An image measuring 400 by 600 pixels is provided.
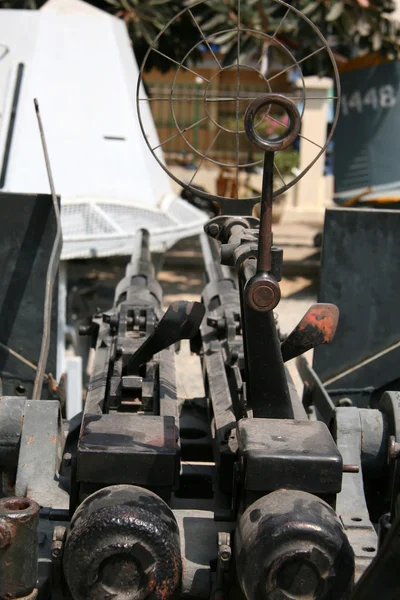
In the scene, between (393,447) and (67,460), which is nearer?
(393,447)

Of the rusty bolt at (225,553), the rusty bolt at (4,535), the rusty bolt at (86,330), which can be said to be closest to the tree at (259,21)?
the rusty bolt at (86,330)

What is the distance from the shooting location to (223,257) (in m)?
2.65

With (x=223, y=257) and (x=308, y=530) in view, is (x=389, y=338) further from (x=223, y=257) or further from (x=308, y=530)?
(x=308, y=530)

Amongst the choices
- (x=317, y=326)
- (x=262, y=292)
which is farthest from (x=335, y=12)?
(x=262, y=292)

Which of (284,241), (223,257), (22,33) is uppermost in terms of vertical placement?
(22,33)

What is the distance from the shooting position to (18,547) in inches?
84.0

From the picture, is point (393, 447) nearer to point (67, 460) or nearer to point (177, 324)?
point (177, 324)

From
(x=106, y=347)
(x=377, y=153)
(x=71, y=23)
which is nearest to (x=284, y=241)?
(x=377, y=153)

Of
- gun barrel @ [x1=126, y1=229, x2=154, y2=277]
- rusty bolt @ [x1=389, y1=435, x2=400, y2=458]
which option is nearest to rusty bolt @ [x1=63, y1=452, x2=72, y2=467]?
rusty bolt @ [x1=389, y1=435, x2=400, y2=458]

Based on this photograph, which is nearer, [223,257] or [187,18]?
[223,257]

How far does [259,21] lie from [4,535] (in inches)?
350

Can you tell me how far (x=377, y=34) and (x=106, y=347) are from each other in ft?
28.3

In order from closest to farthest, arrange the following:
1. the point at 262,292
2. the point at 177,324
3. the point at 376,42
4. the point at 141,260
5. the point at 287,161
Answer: the point at 262,292, the point at 177,324, the point at 141,260, the point at 376,42, the point at 287,161

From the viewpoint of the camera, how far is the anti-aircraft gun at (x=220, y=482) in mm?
2133
